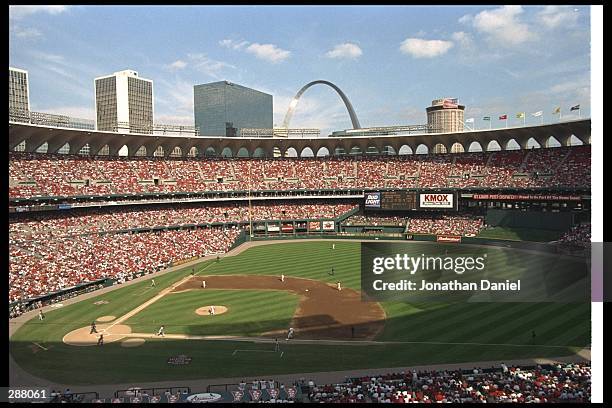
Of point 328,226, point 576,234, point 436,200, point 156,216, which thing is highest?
point 436,200

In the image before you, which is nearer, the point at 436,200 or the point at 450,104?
the point at 436,200

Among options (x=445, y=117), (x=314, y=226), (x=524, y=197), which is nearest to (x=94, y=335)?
(x=314, y=226)

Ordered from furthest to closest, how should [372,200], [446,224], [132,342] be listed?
[372,200], [446,224], [132,342]

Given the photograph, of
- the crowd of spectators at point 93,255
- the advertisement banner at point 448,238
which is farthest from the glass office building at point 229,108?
the advertisement banner at point 448,238

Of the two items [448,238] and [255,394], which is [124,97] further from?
[255,394]

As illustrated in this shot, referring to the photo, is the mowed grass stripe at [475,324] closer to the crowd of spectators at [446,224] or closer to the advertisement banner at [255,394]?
the advertisement banner at [255,394]

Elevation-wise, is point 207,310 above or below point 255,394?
below
